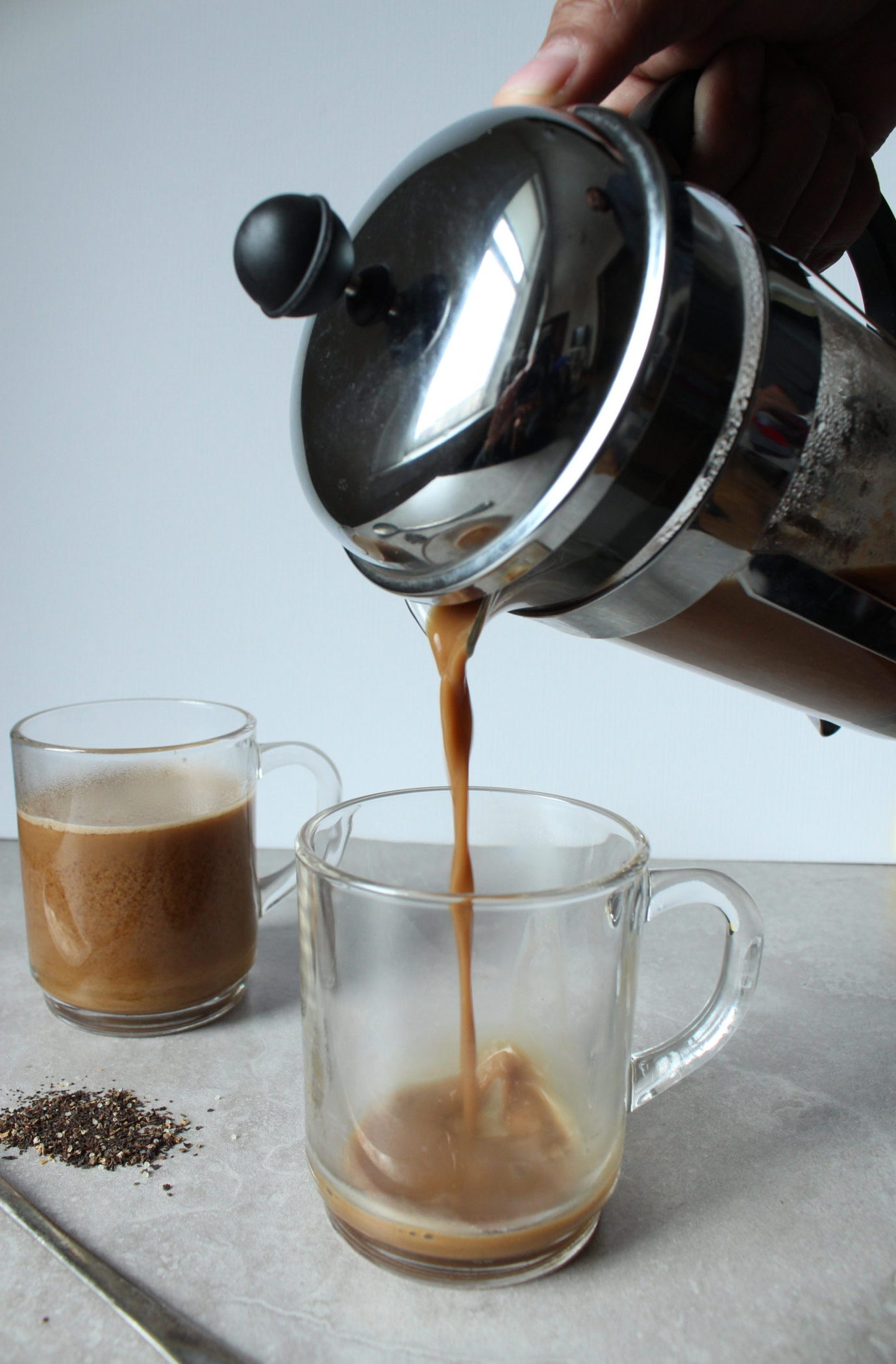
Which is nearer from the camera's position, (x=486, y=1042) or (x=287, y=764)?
(x=486, y=1042)

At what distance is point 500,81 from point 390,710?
1.91 ft

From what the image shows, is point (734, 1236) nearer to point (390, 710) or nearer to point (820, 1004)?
point (820, 1004)

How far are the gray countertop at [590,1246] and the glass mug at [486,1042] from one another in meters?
0.02

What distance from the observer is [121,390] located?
1010 mm

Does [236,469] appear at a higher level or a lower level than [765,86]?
lower

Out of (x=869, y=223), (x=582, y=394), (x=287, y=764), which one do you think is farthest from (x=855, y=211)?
(x=287, y=764)

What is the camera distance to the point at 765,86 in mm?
598

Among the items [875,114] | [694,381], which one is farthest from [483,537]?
[875,114]

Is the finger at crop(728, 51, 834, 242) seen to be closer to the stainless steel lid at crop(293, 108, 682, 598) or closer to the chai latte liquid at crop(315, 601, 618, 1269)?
the stainless steel lid at crop(293, 108, 682, 598)

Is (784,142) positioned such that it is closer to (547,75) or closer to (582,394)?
(547,75)

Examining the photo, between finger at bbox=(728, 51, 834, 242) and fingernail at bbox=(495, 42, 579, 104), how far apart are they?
0.44ft

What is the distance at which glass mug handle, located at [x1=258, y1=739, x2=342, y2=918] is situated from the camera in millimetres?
741

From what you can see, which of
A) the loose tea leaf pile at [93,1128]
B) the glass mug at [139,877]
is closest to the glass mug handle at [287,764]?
the glass mug at [139,877]

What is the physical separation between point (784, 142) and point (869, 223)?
0.09m
